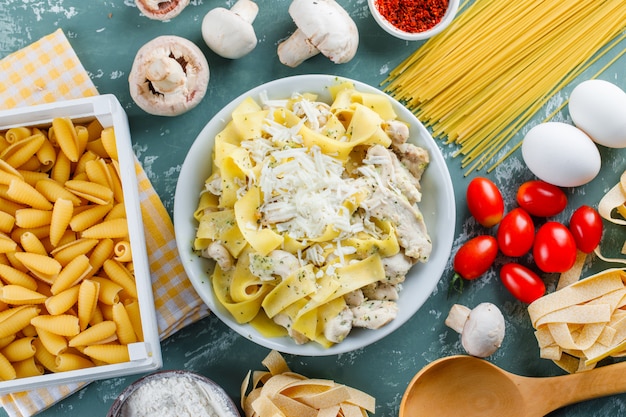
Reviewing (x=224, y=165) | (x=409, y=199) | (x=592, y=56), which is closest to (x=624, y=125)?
(x=592, y=56)

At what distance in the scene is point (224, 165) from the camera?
213 cm

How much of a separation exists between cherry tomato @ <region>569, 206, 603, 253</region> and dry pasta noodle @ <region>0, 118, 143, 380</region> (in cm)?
159

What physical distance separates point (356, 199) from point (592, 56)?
115cm

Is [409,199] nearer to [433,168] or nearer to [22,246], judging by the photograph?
[433,168]

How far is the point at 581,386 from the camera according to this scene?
7.91ft

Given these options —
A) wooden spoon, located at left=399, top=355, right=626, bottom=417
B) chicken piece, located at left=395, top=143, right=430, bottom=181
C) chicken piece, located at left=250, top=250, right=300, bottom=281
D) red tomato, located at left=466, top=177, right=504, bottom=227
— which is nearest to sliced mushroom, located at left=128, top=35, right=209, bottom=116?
chicken piece, located at left=250, top=250, right=300, bottom=281

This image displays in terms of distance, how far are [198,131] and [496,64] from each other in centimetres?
113

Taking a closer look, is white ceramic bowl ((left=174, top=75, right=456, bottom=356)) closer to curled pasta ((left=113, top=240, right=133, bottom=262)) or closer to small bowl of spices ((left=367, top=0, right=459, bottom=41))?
curled pasta ((left=113, top=240, right=133, bottom=262))

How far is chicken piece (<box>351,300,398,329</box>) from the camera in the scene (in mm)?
2125

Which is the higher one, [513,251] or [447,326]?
[513,251]

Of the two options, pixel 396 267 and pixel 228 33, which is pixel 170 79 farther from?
pixel 396 267

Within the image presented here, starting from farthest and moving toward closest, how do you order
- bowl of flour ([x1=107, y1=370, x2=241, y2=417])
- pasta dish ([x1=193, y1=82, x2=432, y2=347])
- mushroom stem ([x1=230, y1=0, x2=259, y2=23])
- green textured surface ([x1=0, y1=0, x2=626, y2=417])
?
green textured surface ([x1=0, y1=0, x2=626, y2=417]), mushroom stem ([x1=230, y1=0, x2=259, y2=23]), bowl of flour ([x1=107, y1=370, x2=241, y2=417]), pasta dish ([x1=193, y1=82, x2=432, y2=347])

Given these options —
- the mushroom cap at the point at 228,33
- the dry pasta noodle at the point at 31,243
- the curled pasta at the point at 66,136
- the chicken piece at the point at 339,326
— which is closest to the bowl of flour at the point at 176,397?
the chicken piece at the point at 339,326

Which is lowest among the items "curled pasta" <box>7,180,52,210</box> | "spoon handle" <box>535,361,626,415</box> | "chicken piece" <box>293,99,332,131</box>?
"spoon handle" <box>535,361,626,415</box>
